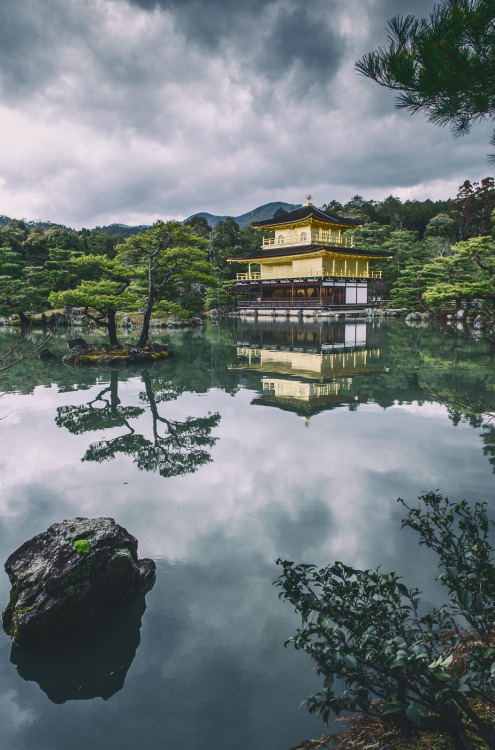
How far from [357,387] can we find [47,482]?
7991mm

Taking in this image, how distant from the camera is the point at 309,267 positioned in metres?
34.6

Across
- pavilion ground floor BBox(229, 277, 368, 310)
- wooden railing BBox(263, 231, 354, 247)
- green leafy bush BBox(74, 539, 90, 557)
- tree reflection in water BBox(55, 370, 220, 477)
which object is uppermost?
wooden railing BBox(263, 231, 354, 247)

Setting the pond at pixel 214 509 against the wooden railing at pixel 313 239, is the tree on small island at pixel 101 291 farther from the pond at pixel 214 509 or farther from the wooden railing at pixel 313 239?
the wooden railing at pixel 313 239

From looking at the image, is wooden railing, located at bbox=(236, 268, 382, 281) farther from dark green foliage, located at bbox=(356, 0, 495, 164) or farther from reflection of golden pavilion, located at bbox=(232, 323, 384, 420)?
dark green foliage, located at bbox=(356, 0, 495, 164)

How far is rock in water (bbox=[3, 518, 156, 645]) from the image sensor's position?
319 centimetres

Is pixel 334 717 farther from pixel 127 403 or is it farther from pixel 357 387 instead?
pixel 357 387

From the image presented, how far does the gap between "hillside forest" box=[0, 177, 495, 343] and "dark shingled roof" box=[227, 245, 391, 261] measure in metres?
2.61

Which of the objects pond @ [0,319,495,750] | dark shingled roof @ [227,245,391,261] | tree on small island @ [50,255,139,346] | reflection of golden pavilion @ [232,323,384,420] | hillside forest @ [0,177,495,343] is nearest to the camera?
Result: pond @ [0,319,495,750]

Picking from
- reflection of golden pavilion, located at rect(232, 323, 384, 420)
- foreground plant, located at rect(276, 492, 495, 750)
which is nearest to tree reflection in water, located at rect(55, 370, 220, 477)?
reflection of golden pavilion, located at rect(232, 323, 384, 420)

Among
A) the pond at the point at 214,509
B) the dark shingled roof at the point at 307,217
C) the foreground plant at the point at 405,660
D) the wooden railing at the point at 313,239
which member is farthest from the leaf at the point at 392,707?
the wooden railing at the point at 313,239

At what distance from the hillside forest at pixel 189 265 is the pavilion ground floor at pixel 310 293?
9.57 ft

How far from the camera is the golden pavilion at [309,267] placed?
108 ft

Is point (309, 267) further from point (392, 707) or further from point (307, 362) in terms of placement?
point (392, 707)

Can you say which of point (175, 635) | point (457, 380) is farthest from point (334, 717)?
point (457, 380)
